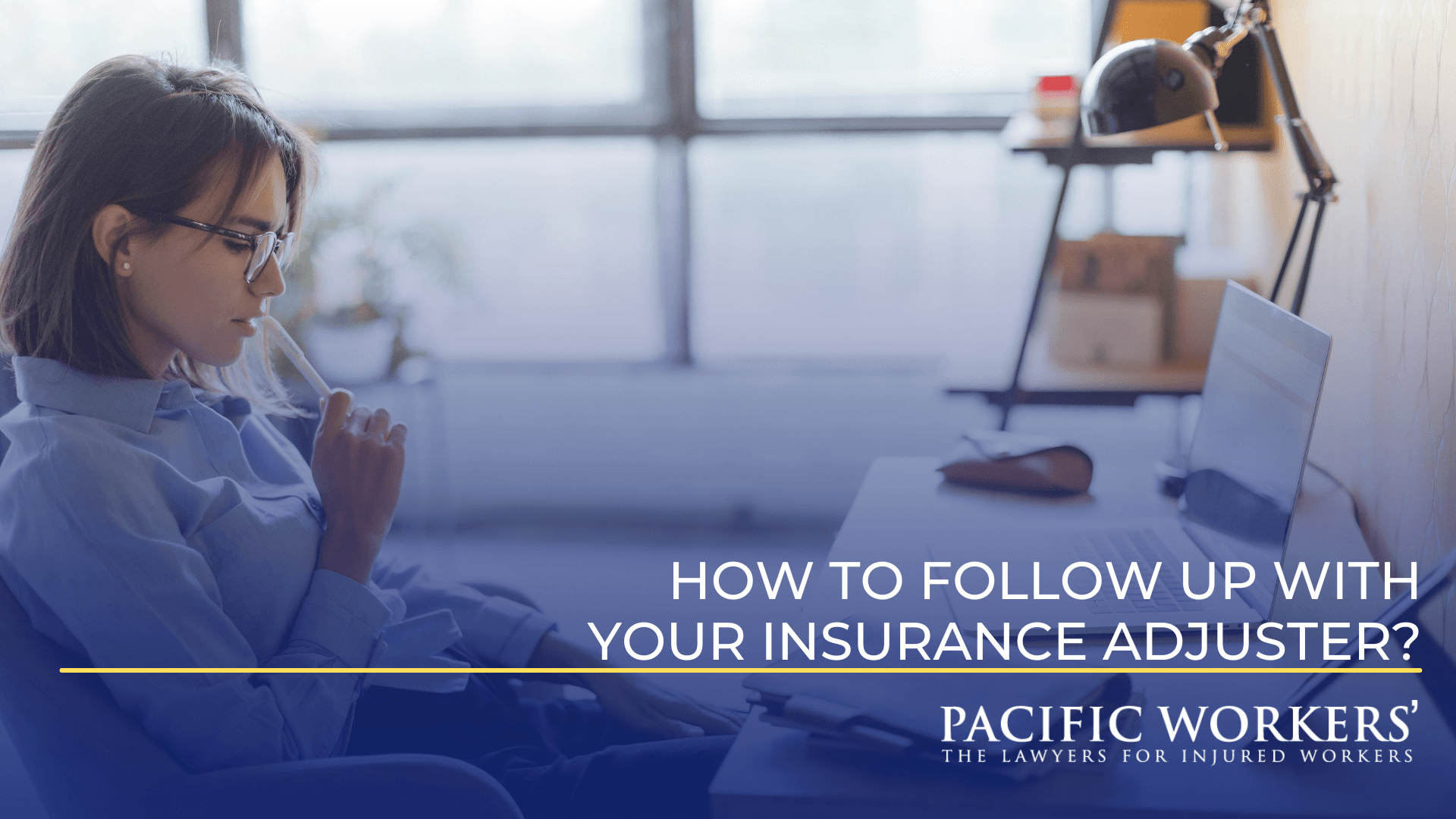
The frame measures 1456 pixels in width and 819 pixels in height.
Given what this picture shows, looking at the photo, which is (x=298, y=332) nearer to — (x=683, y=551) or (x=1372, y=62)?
(x=683, y=551)

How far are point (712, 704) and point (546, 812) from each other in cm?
28

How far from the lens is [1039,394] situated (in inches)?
75.3

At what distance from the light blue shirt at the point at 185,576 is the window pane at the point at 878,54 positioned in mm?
1934

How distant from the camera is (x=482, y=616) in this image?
→ 1258 millimetres

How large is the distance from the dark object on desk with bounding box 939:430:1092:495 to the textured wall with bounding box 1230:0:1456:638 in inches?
13.1

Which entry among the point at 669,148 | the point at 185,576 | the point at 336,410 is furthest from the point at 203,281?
the point at 669,148

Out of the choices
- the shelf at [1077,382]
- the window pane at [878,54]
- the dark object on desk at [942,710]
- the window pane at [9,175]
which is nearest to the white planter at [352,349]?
the window pane at [878,54]

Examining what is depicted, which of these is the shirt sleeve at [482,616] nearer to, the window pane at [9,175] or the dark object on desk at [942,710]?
the dark object on desk at [942,710]

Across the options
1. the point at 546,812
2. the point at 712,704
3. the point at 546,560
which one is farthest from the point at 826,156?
the point at 546,812

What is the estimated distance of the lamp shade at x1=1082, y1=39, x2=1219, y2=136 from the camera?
1.32 m

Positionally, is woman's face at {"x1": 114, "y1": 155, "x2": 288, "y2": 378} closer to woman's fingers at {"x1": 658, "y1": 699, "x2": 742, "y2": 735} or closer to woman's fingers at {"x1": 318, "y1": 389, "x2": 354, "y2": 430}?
woman's fingers at {"x1": 318, "y1": 389, "x2": 354, "y2": 430}

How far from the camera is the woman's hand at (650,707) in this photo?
1202mm

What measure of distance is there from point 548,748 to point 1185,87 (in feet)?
3.50

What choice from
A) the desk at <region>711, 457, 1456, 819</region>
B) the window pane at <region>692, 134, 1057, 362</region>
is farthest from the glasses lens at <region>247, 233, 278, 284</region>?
the window pane at <region>692, 134, 1057, 362</region>
